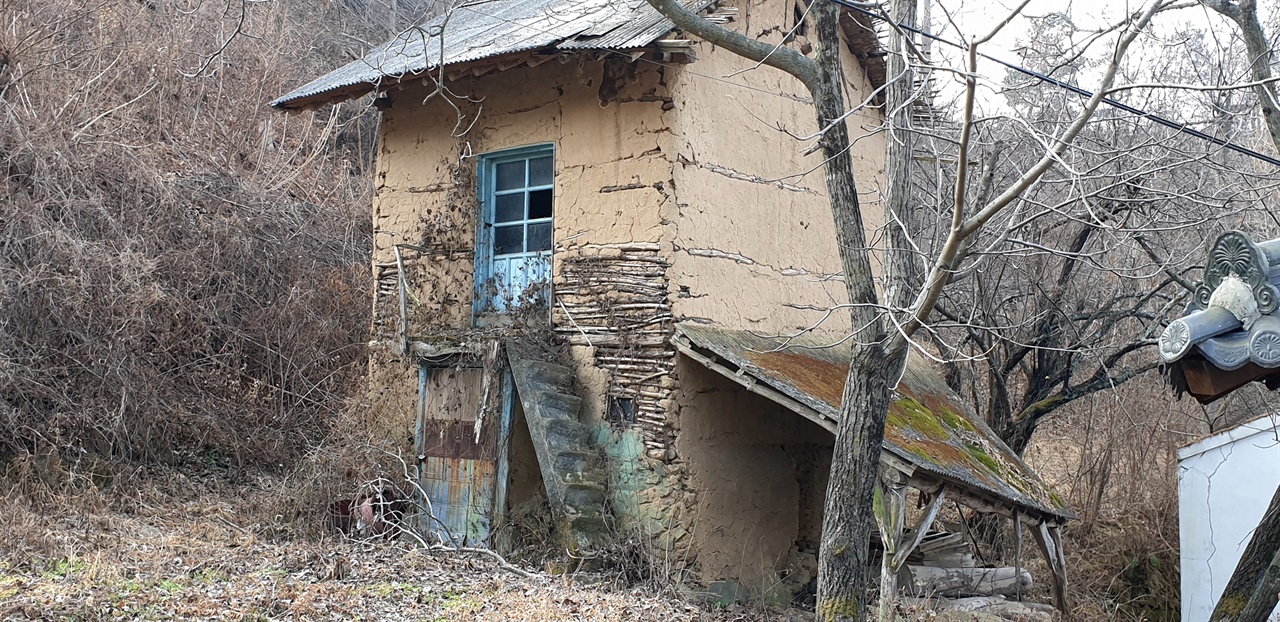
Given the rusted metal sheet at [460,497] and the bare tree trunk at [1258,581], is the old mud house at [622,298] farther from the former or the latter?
the bare tree trunk at [1258,581]

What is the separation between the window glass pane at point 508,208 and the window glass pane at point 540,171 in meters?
0.19

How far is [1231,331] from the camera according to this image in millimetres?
4379

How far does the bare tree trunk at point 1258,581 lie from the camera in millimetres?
5969

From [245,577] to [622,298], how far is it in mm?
3559

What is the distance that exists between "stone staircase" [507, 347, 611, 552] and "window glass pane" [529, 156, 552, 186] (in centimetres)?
170

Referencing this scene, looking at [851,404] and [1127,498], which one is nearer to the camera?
[851,404]

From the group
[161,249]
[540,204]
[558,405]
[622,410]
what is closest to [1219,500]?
[622,410]

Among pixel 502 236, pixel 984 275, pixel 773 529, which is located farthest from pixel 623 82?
pixel 984 275

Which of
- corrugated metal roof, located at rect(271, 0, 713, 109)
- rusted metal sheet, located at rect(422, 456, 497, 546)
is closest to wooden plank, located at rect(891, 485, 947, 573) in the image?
rusted metal sheet, located at rect(422, 456, 497, 546)

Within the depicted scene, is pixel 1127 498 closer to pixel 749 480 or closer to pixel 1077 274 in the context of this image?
pixel 1077 274

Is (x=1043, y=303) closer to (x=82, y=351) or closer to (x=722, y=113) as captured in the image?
(x=722, y=113)

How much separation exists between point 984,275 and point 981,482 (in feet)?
14.5

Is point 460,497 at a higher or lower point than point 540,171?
lower

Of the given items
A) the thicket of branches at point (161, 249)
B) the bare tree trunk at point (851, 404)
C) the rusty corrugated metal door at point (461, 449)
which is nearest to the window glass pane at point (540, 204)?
the rusty corrugated metal door at point (461, 449)
